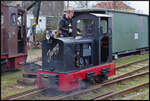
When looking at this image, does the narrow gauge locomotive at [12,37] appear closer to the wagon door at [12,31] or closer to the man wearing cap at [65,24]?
the wagon door at [12,31]

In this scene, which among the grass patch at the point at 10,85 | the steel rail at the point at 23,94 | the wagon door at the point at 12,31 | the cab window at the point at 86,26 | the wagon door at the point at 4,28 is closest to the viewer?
Answer: the steel rail at the point at 23,94

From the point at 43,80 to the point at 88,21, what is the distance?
2.20 meters

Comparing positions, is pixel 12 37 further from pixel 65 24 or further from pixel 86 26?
pixel 86 26

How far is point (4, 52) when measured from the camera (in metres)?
9.30

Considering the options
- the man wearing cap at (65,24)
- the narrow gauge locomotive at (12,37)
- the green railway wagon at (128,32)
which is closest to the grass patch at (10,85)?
the narrow gauge locomotive at (12,37)

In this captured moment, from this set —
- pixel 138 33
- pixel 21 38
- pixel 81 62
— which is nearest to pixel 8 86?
pixel 81 62

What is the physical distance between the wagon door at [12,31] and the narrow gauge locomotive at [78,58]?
9.90 ft

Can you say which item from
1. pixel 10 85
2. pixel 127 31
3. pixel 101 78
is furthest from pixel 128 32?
pixel 10 85

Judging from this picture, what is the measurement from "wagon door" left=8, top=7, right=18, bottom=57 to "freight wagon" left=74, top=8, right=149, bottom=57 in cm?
351

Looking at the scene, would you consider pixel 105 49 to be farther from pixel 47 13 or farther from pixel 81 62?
pixel 47 13

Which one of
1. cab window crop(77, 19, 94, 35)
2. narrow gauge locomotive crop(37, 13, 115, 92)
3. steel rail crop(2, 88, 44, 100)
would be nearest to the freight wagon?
cab window crop(77, 19, 94, 35)

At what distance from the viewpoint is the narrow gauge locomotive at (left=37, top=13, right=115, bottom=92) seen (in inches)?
246

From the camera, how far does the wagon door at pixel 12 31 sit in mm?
9445

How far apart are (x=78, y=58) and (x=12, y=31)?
3936mm
